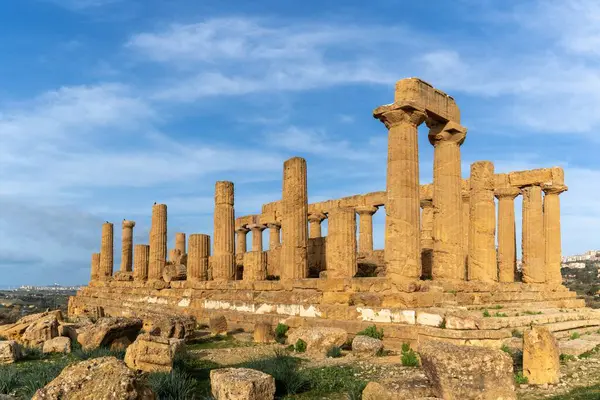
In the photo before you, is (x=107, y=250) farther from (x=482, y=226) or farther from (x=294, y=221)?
(x=482, y=226)

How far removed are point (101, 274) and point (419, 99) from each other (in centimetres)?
2617

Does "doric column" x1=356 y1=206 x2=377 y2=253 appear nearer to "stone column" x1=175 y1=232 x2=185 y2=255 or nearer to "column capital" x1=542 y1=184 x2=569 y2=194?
"column capital" x1=542 y1=184 x2=569 y2=194

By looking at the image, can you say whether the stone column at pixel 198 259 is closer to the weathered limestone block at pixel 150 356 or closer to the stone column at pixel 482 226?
the stone column at pixel 482 226

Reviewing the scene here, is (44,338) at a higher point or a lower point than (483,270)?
lower

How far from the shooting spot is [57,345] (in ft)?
39.6

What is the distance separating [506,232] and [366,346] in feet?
46.6

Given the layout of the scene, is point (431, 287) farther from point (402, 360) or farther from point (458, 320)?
point (402, 360)

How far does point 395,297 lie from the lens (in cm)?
1287

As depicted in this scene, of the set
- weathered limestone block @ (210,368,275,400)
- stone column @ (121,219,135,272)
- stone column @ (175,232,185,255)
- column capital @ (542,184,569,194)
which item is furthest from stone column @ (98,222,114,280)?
weathered limestone block @ (210,368,275,400)

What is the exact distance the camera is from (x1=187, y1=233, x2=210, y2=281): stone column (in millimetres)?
22969

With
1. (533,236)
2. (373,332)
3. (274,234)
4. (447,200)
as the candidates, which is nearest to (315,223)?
(274,234)

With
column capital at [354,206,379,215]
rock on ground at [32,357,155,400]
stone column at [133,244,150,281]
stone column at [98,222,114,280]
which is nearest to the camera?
rock on ground at [32,357,155,400]

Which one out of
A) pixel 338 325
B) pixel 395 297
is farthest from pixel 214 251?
pixel 395 297

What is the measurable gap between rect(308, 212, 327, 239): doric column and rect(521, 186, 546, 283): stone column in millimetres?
10704
